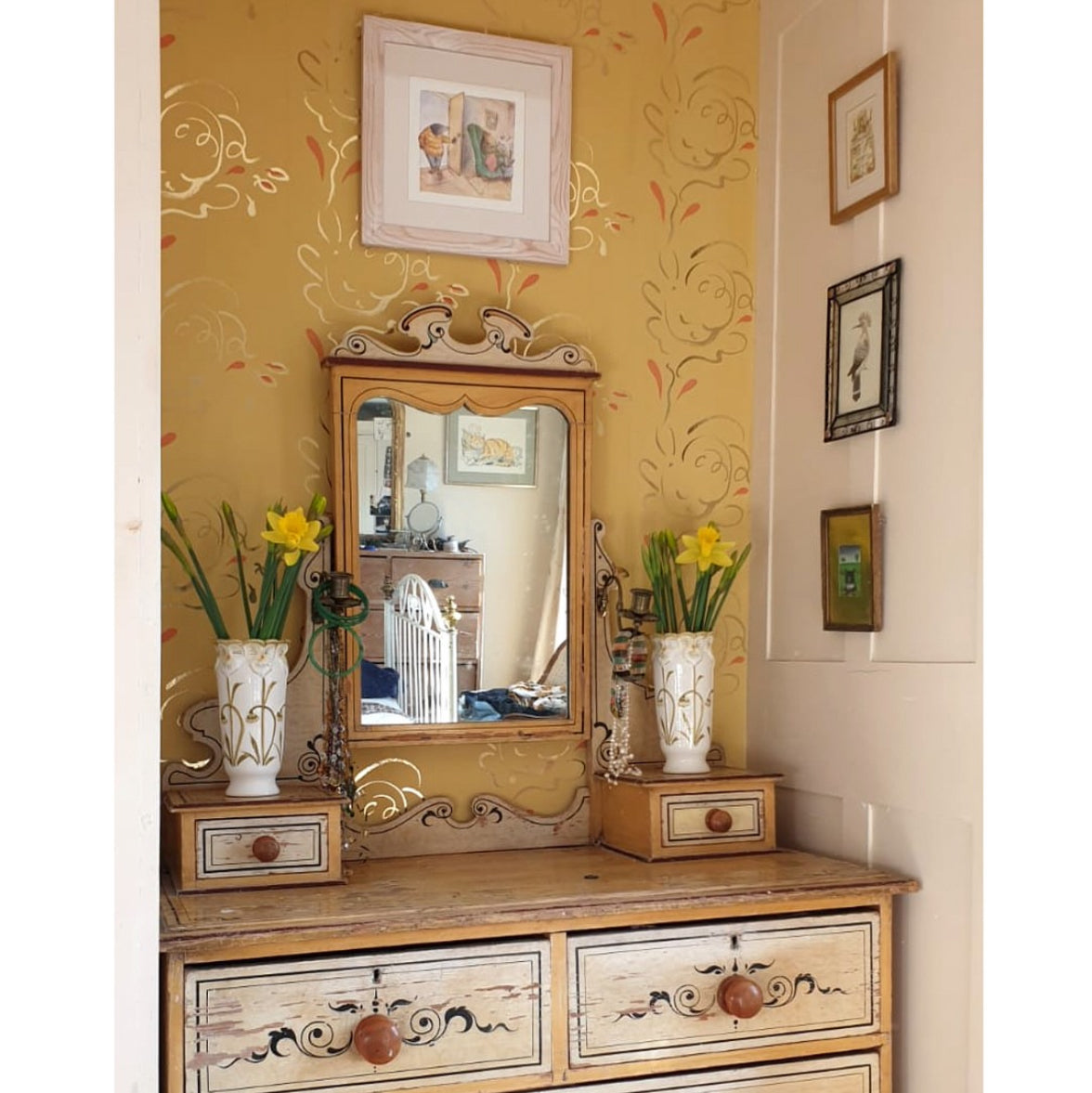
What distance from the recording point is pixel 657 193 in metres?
2.51

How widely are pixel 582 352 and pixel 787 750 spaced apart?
2.75ft

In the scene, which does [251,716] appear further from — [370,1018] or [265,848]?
[370,1018]

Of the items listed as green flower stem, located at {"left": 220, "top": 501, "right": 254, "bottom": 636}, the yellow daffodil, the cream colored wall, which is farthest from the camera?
the yellow daffodil

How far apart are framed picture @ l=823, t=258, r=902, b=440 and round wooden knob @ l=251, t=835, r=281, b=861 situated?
118cm

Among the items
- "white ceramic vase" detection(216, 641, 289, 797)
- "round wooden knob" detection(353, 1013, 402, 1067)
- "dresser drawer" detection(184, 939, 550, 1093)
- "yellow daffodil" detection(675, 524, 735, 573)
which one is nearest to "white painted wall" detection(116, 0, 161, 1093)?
"dresser drawer" detection(184, 939, 550, 1093)

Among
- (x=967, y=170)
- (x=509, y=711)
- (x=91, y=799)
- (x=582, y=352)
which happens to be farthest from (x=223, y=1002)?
(x=967, y=170)

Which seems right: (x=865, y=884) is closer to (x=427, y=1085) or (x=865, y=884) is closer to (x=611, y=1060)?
(x=611, y=1060)

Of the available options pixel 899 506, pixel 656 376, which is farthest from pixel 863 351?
pixel 656 376

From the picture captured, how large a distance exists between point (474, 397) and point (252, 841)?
0.86 metres

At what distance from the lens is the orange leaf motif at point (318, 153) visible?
7.44ft

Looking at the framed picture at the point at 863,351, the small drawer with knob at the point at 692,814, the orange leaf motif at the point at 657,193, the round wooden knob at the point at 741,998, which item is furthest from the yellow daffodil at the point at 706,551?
the round wooden knob at the point at 741,998

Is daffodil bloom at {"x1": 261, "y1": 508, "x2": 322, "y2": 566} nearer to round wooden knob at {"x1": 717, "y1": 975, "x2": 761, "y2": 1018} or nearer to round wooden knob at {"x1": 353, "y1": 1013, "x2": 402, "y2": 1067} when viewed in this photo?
round wooden knob at {"x1": 353, "y1": 1013, "x2": 402, "y2": 1067}

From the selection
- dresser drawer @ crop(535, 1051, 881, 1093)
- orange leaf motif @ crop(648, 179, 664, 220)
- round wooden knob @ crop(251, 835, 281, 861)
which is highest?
orange leaf motif @ crop(648, 179, 664, 220)

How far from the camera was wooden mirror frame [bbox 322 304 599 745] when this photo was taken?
2.21 m
